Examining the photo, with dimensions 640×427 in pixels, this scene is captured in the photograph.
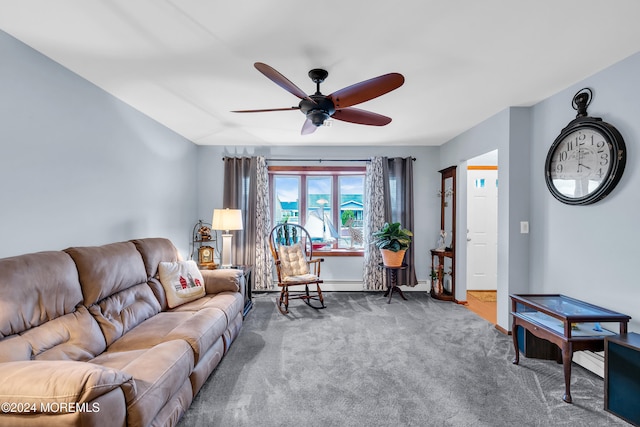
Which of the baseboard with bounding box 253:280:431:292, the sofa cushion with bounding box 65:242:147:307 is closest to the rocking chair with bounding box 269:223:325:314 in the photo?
the baseboard with bounding box 253:280:431:292

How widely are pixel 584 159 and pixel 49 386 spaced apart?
3726 mm

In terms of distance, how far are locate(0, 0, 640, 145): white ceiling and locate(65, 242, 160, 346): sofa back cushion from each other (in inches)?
56.7

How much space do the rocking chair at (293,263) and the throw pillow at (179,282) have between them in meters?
1.25

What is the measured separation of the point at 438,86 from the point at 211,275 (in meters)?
2.91

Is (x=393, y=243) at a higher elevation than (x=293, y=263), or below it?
higher

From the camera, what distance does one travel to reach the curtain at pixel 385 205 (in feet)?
16.1

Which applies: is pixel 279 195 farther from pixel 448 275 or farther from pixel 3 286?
pixel 3 286

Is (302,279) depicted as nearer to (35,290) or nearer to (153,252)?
(153,252)

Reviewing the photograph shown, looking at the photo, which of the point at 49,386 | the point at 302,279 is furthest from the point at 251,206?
the point at 49,386

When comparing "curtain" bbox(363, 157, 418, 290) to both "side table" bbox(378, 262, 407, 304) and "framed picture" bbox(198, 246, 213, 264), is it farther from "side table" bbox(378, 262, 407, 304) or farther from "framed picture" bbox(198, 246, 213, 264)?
"framed picture" bbox(198, 246, 213, 264)

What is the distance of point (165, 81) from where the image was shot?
8.48 ft

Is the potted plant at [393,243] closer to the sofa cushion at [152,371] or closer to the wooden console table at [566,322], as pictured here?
the wooden console table at [566,322]

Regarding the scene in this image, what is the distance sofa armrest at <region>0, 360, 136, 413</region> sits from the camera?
3.81 ft

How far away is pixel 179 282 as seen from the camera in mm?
2936
